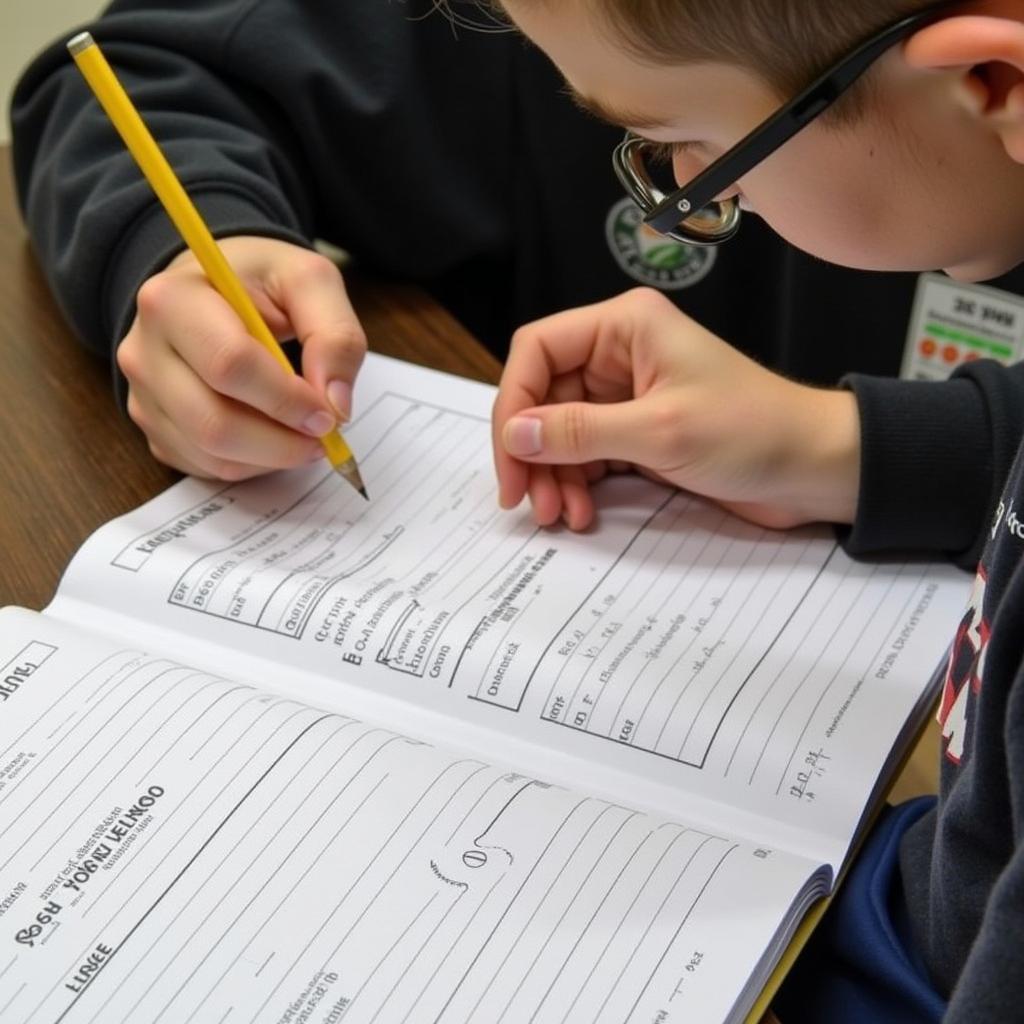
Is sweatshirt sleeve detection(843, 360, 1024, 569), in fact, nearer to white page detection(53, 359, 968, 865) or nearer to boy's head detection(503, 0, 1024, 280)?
white page detection(53, 359, 968, 865)

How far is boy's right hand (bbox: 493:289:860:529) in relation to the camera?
0.65m

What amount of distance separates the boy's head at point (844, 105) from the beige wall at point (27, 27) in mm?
1341

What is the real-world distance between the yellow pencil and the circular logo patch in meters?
0.41

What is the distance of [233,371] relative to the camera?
64 centimetres

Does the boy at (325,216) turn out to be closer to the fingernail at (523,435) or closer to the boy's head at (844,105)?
the fingernail at (523,435)

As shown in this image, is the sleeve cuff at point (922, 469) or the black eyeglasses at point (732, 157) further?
the sleeve cuff at point (922, 469)

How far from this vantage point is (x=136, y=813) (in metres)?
0.48

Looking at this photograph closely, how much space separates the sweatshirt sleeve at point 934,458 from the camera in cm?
64

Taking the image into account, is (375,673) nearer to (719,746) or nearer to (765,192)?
(719,746)

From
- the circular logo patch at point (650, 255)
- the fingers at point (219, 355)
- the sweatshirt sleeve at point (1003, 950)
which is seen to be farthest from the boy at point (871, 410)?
the circular logo patch at point (650, 255)

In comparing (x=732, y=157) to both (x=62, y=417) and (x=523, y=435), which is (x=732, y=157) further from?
(x=62, y=417)

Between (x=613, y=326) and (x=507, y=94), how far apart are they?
0.36m

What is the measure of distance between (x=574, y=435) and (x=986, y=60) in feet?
0.98

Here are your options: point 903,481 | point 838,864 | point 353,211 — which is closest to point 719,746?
point 838,864
